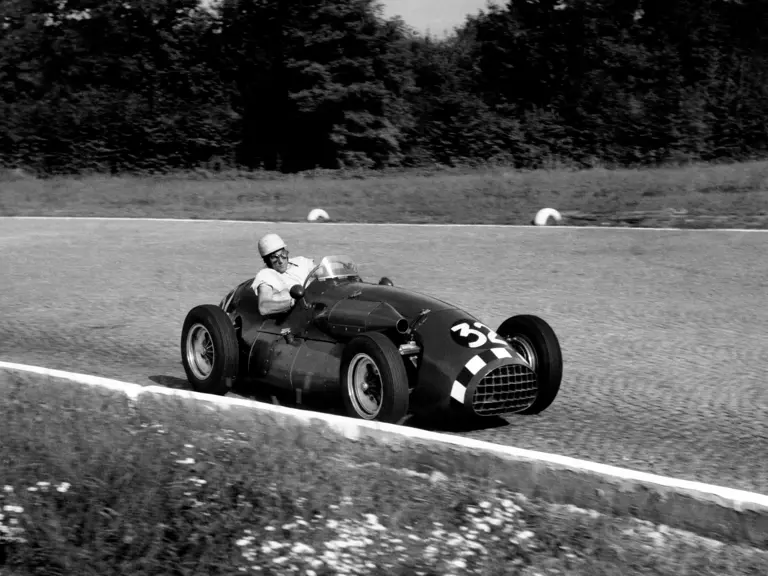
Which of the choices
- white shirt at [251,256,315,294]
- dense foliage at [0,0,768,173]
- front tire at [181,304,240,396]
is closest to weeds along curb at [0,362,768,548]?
front tire at [181,304,240,396]

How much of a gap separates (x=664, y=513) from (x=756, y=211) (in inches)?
531

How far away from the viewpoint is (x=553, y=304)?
37.3ft

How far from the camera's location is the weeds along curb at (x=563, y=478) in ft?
15.0

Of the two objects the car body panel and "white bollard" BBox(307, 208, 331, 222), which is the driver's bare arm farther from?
"white bollard" BBox(307, 208, 331, 222)

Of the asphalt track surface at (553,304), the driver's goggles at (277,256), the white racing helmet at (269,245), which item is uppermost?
the white racing helmet at (269,245)

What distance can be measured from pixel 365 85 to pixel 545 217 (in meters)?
19.5

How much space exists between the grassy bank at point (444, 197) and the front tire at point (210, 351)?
10762 millimetres

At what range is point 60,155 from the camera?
35.4 metres

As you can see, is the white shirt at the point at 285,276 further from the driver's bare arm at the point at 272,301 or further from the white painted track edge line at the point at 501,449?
the white painted track edge line at the point at 501,449

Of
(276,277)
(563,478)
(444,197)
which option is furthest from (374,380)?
(444,197)

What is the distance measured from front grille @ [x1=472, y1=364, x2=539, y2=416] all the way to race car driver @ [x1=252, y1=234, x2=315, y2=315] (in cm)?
167

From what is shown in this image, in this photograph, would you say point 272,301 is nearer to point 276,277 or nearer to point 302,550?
point 276,277

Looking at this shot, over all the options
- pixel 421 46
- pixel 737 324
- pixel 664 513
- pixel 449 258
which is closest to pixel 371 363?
pixel 664 513

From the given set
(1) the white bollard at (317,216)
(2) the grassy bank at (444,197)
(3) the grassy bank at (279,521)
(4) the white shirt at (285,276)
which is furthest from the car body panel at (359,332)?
(1) the white bollard at (317,216)
